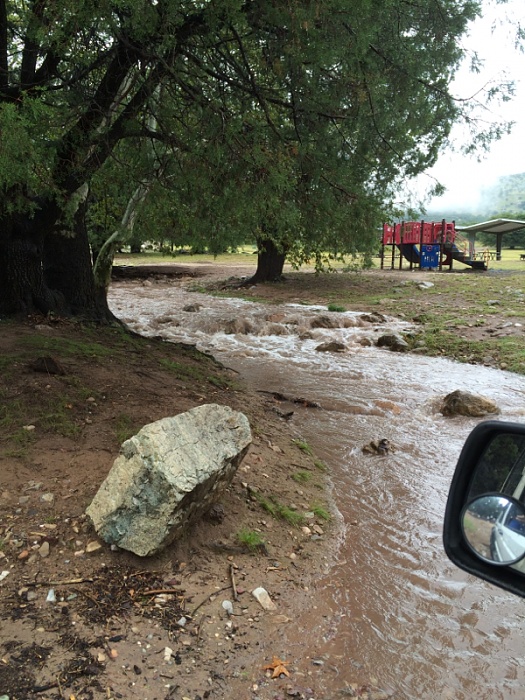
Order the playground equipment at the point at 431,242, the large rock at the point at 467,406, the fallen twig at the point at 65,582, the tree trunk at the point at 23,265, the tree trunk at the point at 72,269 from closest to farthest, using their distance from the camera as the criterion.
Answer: the fallen twig at the point at 65,582 → the large rock at the point at 467,406 → the tree trunk at the point at 23,265 → the tree trunk at the point at 72,269 → the playground equipment at the point at 431,242

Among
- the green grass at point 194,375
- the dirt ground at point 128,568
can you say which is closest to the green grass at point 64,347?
the dirt ground at point 128,568

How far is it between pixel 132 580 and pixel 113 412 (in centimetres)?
250

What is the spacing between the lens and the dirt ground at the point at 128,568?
2.98 m

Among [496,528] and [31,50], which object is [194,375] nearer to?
[31,50]

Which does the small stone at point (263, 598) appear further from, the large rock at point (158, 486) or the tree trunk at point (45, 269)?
the tree trunk at point (45, 269)

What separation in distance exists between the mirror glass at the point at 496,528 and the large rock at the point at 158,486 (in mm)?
2316

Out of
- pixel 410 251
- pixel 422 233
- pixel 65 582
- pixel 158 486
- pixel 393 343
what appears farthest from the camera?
pixel 410 251

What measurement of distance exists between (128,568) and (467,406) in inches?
239

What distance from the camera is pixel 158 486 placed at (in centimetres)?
379

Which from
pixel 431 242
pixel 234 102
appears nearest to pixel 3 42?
pixel 234 102

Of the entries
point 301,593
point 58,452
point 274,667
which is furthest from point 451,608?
point 58,452

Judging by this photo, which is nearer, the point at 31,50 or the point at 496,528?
the point at 496,528

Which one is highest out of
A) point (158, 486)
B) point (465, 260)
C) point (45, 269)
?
point (465, 260)

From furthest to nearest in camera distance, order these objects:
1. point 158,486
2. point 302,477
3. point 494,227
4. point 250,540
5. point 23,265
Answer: point 494,227, point 23,265, point 302,477, point 250,540, point 158,486
